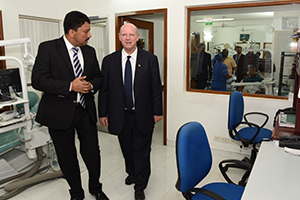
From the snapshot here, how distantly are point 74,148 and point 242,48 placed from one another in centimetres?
255

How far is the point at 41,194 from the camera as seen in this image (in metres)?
2.68

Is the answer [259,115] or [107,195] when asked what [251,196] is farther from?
[259,115]

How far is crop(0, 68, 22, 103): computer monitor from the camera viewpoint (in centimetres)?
275

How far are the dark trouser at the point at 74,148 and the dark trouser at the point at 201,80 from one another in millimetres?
1947

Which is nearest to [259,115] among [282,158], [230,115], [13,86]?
[230,115]

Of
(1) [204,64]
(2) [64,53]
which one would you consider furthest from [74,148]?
(1) [204,64]

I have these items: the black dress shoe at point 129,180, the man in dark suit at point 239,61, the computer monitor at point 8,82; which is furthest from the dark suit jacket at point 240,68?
the computer monitor at point 8,82

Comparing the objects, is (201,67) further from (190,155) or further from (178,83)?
(190,155)

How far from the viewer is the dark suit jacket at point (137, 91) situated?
7.89 ft

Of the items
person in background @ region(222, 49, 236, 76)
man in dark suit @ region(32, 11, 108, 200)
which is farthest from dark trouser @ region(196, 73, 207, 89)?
man in dark suit @ region(32, 11, 108, 200)

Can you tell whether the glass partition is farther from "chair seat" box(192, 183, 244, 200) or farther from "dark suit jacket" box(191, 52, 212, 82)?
"chair seat" box(192, 183, 244, 200)

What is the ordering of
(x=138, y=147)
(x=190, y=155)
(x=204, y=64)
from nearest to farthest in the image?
(x=190, y=155)
(x=138, y=147)
(x=204, y=64)

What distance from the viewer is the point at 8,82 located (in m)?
2.79

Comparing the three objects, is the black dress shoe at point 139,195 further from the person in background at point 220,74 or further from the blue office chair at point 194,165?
the person in background at point 220,74
